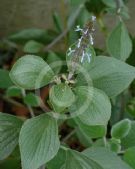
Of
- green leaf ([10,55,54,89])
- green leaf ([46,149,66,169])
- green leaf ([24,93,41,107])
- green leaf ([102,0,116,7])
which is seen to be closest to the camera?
green leaf ([10,55,54,89])

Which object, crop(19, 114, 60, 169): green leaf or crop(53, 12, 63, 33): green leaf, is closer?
crop(19, 114, 60, 169): green leaf

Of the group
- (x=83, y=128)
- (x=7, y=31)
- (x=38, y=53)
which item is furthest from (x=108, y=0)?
(x=7, y=31)

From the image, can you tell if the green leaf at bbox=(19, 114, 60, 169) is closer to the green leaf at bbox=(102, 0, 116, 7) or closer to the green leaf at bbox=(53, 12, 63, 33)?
the green leaf at bbox=(102, 0, 116, 7)

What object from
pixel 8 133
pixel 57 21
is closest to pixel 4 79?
pixel 8 133

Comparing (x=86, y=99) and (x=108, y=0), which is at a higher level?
(x=108, y=0)

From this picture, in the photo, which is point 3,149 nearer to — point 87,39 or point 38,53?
point 87,39

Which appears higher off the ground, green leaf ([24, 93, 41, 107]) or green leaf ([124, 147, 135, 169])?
green leaf ([24, 93, 41, 107])

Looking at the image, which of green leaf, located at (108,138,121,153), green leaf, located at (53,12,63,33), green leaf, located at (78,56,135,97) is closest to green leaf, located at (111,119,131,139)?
green leaf, located at (108,138,121,153)

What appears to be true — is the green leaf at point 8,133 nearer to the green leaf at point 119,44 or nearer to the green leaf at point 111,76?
the green leaf at point 111,76
